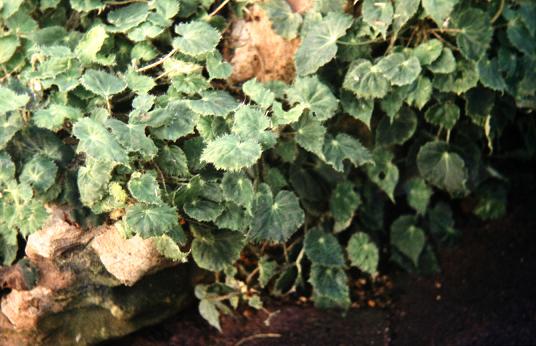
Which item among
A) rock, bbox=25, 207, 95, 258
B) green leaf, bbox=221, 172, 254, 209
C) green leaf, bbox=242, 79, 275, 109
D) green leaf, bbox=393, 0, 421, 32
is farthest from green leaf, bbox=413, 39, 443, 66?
rock, bbox=25, 207, 95, 258

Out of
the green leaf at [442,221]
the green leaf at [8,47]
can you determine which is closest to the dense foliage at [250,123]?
the green leaf at [8,47]

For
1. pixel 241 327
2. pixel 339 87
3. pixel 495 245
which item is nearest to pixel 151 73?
pixel 339 87

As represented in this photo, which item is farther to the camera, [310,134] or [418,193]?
[418,193]

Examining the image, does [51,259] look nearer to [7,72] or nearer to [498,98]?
[7,72]

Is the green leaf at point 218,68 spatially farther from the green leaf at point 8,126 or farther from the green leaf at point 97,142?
the green leaf at point 8,126

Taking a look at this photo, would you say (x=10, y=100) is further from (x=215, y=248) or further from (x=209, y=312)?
(x=209, y=312)

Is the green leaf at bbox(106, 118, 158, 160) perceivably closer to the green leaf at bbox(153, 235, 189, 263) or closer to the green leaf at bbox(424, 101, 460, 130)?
the green leaf at bbox(153, 235, 189, 263)

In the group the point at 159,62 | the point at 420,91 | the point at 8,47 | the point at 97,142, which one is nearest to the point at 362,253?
the point at 420,91
